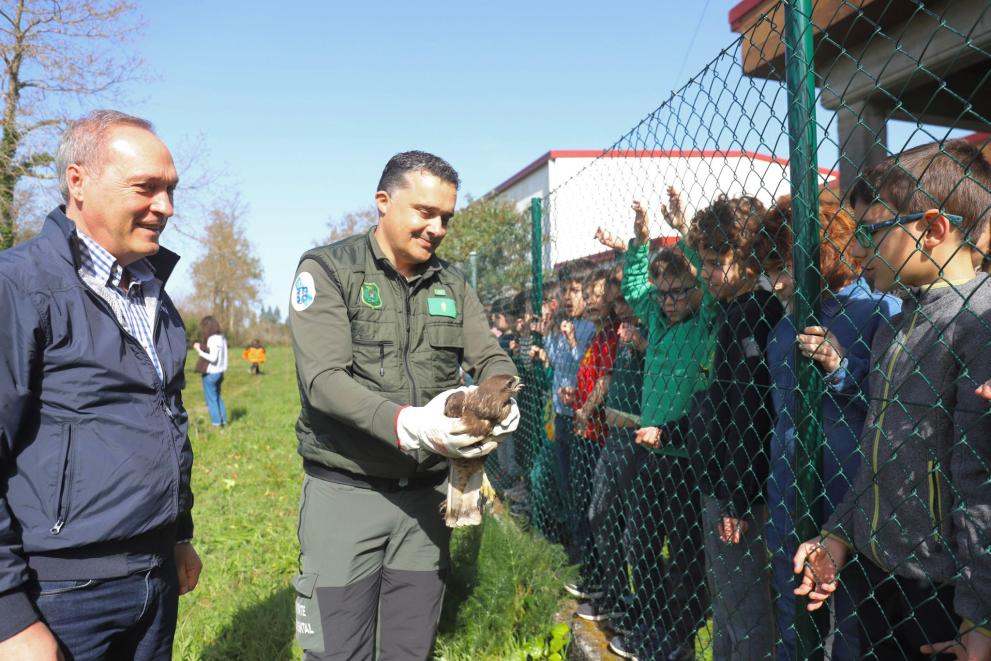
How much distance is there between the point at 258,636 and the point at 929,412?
3.30 metres

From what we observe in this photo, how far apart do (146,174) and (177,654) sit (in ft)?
8.72

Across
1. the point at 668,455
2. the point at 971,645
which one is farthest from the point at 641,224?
the point at 971,645

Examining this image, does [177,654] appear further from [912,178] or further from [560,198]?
[912,178]

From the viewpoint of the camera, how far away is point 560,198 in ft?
14.6

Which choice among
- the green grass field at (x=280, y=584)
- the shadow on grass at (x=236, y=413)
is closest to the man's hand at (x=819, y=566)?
the green grass field at (x=280, y=584)

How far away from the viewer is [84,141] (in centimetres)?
177

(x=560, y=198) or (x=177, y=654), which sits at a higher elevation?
(x=560, y=198)

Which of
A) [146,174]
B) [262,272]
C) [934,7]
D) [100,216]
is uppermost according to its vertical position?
[262,272]

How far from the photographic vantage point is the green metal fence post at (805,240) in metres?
1.70

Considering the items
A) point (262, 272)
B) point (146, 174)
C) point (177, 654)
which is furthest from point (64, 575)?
point (262, 272)

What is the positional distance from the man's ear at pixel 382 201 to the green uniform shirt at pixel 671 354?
1101mm

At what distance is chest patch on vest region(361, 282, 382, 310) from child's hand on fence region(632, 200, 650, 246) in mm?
1150

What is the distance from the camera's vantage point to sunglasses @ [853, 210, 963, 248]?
145cm

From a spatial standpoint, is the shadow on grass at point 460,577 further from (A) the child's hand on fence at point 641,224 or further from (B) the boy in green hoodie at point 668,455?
(A) the child's hand on fence at point 641,224
